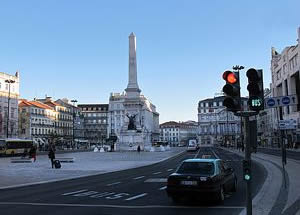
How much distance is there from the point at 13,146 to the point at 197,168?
57.0 meters

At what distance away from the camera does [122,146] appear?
80625 mm

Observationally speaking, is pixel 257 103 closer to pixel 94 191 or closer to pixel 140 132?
pixel 94 191

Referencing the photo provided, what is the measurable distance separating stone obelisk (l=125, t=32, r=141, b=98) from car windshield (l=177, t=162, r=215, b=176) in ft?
220

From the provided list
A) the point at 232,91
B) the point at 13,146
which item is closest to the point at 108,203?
the point at 232,91

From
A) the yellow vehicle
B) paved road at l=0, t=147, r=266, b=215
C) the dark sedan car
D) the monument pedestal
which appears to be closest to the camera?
paved road at l=0, t=147, r=266, b=215

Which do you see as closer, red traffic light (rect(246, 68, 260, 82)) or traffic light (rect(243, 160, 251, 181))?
traffic light (rect(243, 160, 251, 181))

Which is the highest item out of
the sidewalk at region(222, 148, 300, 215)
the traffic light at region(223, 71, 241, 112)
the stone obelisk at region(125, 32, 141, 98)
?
the stone obelisk at region(125, 32, 141, 98)

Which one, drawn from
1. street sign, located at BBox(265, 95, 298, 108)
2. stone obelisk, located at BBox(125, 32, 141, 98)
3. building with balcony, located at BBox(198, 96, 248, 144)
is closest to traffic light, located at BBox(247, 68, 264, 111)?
street sign, located at BBox(265, 95, 298, 108)

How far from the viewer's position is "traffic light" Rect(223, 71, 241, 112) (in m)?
8.42

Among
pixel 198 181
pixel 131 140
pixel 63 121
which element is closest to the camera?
pixel 198 181

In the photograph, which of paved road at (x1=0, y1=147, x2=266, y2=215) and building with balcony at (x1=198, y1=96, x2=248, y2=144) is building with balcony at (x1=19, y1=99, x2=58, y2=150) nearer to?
building with balcony at (x1=198, y1=96, x2=248, y2=144)

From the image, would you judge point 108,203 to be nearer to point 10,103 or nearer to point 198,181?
point 198,181

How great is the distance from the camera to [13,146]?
63.6m

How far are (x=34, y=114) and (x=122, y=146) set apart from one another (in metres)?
51.1
